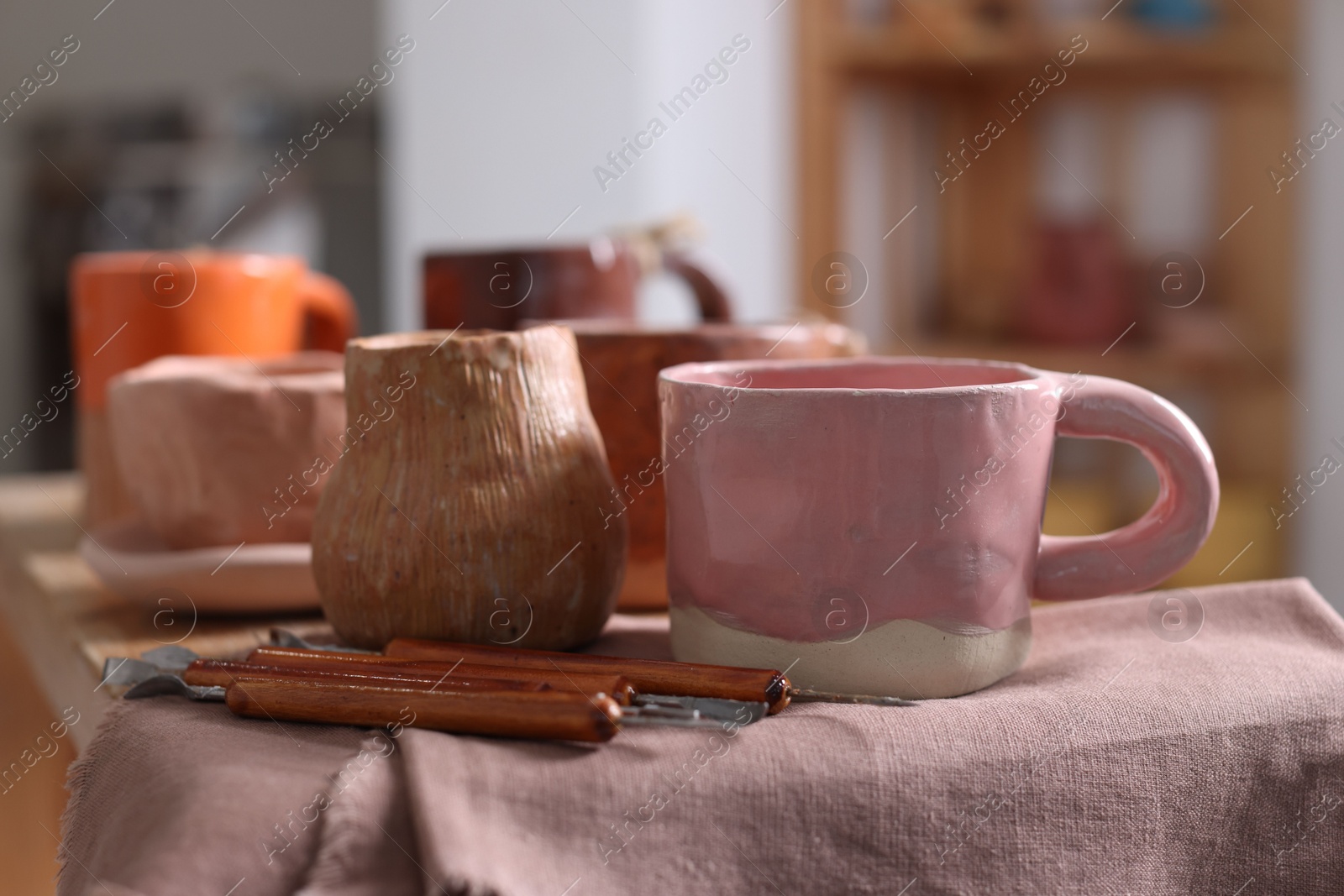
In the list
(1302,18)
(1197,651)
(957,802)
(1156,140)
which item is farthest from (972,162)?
(957,802)

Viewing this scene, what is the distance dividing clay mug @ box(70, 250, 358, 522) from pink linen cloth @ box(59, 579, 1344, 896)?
36cm

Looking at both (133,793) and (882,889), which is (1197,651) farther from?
(133,793)

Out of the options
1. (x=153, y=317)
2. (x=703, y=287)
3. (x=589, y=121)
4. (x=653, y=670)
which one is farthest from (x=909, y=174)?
(x=653, y=670)

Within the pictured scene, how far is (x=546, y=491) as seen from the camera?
0.47m

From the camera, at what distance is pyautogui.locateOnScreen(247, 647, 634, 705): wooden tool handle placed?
397 millimetres

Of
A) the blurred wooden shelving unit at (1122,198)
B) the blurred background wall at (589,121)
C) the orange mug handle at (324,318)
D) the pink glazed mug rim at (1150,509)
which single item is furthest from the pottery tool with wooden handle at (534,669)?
the blurred background wall at (589,121)

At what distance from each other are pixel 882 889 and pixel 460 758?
0.44 ft

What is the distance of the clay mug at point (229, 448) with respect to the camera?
575 mm

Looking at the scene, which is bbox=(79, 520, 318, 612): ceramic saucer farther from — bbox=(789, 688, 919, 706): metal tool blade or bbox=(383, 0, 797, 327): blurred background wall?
bbox=(383, 0, 797, 327): blurred background wall

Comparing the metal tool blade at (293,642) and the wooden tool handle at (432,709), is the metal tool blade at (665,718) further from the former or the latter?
the metal tool blade at (293,642)

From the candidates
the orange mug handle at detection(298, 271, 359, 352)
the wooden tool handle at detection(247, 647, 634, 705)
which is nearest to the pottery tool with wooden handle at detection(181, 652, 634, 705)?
the wooden tool handle at detection(247, 647, 634, 705)

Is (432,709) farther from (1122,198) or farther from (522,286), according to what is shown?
(1122,198)

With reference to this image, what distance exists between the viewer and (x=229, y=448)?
58 cm

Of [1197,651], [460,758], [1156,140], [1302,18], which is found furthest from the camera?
[1156,140]
